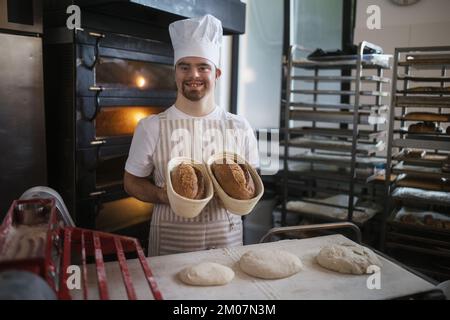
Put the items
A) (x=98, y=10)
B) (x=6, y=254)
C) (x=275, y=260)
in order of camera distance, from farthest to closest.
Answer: (x=98, y=10) → (x=275, y=260) → (x=6, y=254)

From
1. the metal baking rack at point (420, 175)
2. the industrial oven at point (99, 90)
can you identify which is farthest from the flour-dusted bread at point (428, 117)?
the industrial oven at point (99, 90)

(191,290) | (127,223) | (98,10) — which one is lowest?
(127,223)

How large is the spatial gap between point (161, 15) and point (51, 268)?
1.70m

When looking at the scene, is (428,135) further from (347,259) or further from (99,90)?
(99,90)

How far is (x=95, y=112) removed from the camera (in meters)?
2.27

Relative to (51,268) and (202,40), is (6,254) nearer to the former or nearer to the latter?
(51,268)

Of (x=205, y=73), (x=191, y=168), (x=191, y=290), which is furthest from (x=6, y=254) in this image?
(x=205, y=73)

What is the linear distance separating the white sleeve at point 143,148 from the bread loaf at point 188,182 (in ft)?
1.02

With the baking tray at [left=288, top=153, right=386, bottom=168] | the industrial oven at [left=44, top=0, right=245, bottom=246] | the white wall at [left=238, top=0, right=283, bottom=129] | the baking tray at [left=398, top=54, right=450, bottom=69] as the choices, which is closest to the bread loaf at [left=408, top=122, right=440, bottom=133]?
the baking tray at [left=398, top=54, right=450, bottom=69]

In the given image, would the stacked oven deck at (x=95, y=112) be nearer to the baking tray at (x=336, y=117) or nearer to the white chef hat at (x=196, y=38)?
the white chef hat at (x=196, y=38)

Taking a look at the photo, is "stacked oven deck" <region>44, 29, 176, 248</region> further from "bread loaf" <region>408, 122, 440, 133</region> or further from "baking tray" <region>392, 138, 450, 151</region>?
"bread loaf" <region>408, 122, 440, 133</region>

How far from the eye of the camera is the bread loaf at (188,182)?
1465mm

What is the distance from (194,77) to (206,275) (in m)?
0.90

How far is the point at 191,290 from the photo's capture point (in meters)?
1.22
